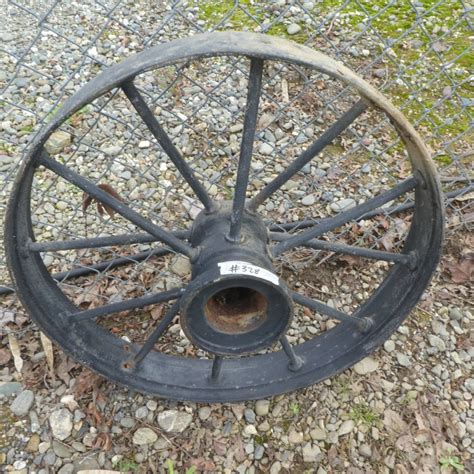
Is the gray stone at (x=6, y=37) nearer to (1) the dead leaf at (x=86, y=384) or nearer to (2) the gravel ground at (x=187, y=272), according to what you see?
(2) the gravel ground at (x=187, y=272)

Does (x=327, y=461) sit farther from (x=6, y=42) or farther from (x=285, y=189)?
(x=6, y=42)

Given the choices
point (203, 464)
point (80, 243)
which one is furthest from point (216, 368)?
point (80, 243)

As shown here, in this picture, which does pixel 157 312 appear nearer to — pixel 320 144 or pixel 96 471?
pixel 96 471

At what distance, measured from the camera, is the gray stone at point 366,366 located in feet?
7.96

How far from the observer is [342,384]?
2.39 meters

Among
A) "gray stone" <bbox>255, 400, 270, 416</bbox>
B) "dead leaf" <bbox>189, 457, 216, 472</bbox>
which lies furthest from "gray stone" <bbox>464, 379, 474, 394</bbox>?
"dead leaf" <bbox>189, 457, 216, 472</bbox>

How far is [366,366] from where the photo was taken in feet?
8.00

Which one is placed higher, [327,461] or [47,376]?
[47,376]

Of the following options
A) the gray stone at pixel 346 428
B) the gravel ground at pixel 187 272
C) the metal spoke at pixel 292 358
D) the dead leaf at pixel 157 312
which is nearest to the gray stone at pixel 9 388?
the gravel ground at pixel 187 272

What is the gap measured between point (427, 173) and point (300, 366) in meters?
0.93

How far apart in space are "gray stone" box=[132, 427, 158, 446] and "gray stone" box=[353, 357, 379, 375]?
0.89 meters

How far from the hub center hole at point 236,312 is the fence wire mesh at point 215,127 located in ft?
1.82

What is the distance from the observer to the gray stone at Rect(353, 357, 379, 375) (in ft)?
7.96

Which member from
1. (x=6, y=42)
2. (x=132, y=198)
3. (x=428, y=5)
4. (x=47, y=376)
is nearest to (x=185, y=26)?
(x=6, y=42)
